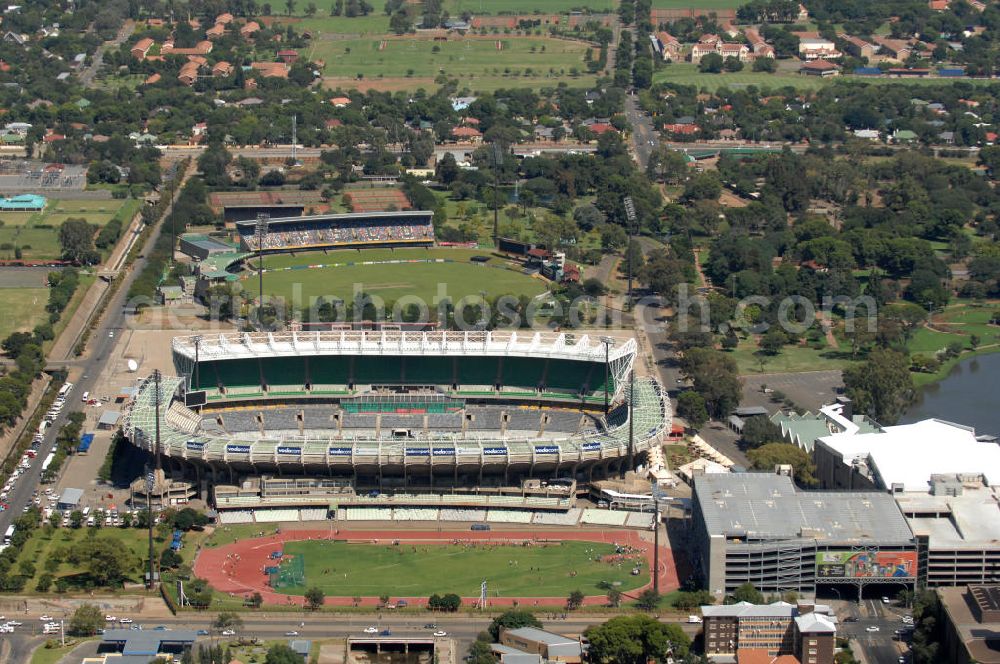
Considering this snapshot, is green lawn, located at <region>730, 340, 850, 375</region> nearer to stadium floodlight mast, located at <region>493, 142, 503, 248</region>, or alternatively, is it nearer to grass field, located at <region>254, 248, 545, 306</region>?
grass field, located at <region>254, 248, 545, 306</region>

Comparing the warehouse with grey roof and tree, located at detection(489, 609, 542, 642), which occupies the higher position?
the warehouse with grey roof

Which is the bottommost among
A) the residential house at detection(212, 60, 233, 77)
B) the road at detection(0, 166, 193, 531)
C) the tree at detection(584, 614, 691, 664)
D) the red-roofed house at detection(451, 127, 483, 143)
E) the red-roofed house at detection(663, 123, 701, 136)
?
the road at detection(0, 166, 193, 531)

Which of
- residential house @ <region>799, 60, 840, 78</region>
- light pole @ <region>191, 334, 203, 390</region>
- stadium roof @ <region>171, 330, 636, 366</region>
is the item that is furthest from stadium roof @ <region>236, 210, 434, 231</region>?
residential house @ <region>799, 60, 840, 78</region>

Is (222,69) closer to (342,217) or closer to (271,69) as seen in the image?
(271,69)

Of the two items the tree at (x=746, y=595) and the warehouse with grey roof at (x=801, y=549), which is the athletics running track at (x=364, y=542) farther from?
the tree at (x=746, y=595)

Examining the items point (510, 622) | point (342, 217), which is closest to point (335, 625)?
point (510, 622)

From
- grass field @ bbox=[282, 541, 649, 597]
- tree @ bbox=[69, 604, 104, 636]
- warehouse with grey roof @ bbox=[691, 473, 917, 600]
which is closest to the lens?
tree @ bbox=[69, 604, 104, 636]
